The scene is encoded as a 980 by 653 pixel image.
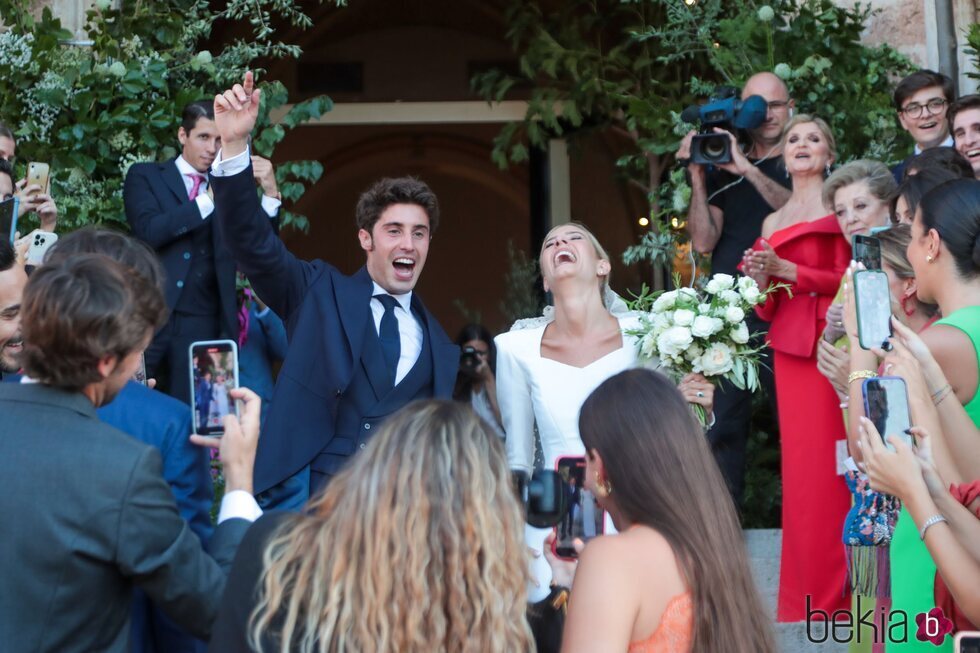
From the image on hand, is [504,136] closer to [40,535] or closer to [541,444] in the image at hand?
[541,444]

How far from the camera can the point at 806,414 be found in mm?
5594

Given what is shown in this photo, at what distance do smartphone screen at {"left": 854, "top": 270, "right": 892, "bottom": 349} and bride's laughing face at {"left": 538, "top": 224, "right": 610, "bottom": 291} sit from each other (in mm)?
1563

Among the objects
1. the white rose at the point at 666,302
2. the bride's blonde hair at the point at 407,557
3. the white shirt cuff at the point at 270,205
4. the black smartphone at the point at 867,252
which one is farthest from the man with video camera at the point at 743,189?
the bride's blonde hair at the point at 407,557

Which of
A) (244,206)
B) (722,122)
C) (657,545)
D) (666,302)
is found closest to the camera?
(657,545)

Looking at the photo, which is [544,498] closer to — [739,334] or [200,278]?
[739,334]

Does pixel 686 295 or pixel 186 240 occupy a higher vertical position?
pixel 186 240

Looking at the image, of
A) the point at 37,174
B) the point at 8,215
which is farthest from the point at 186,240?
the point at 8,215

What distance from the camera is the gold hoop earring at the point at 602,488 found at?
9.34 ft

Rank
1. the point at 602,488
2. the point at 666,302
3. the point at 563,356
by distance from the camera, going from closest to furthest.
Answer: the point at 602,488, the point at 666,302, the point at 563,356

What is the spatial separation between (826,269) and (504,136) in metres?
3.17

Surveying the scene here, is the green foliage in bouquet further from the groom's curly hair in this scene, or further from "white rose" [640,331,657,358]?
"white rose" [640,331,657,358]

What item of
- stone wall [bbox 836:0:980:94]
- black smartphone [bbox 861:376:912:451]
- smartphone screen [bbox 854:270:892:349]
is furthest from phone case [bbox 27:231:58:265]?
stone wall [bbox 836:0:980:94]

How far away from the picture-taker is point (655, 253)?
23.8 ft

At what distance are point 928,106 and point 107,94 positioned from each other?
3824 mm
